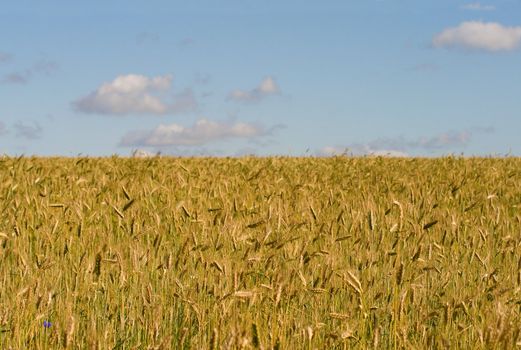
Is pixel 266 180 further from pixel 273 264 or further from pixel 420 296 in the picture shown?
pixel 420 296

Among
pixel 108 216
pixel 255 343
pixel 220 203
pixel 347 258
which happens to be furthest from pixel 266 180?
pixel 255 343

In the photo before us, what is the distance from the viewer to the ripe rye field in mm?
2576

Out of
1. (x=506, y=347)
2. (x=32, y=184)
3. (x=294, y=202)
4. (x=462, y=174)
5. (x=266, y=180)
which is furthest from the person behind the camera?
(x=462, y=174)

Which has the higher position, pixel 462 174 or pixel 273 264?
pixel 462 174

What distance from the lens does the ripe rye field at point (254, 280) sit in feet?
8.45

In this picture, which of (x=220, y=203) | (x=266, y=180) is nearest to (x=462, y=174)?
(x=266, y=180)

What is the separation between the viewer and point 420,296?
3.18 meters

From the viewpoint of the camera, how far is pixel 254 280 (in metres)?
3.62

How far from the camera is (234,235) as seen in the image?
376cm

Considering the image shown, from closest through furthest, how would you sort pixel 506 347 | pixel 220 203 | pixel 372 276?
pixel 506 347
pixel 372 276
pixel 220 203

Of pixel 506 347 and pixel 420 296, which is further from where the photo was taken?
pixel 420 296

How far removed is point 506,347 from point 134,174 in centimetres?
734

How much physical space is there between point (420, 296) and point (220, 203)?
3.11 m

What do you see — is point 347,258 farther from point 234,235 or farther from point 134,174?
point 134,174
